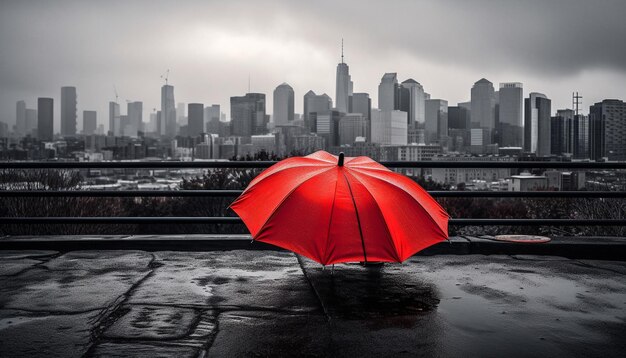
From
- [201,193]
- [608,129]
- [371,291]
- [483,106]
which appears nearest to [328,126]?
[483,106]

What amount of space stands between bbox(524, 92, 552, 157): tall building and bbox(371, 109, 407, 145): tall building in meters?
16.5

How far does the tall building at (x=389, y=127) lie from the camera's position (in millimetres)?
87938

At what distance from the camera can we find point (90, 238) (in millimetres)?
7355

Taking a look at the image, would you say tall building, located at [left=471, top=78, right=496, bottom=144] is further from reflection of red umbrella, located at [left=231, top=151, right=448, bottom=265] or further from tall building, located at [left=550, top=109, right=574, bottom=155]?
reflection of red umbrella, located at [left=231, top=151, right=448, bottom=265]

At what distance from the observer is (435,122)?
119 m

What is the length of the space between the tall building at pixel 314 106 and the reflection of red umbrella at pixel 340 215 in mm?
101593

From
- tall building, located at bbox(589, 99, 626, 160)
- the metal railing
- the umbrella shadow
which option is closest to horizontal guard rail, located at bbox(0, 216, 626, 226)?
the metal railing

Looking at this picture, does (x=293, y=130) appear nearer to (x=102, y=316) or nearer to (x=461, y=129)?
(x=461, y=129)

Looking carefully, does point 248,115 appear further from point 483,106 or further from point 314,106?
point 483,106

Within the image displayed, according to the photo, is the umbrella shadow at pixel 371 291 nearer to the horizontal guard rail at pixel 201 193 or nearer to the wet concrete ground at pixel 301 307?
the wet concrete ground at pixel 301 307

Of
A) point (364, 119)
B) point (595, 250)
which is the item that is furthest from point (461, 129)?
point (595, 250)

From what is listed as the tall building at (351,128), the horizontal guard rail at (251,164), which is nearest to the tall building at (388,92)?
the tall building at (351,128)

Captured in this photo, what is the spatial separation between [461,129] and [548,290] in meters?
104

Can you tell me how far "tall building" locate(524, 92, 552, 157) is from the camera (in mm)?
69000
